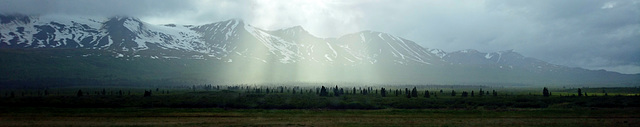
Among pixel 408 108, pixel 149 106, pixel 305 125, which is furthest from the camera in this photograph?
pixel 149 106

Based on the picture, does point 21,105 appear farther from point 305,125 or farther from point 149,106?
point 305,125

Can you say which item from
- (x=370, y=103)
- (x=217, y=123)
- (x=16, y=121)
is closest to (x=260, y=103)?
(x=370, y=103)

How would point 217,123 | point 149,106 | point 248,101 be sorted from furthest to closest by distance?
point 248,101 → point 149,106 → point 217,123

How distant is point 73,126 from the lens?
44594 millimetres

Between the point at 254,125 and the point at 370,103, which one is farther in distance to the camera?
the point at 370,103

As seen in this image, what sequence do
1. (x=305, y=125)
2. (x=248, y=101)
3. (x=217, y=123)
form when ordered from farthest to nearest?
(x=248, y=101)
(x=217, y=123)
(x=305, y=125)

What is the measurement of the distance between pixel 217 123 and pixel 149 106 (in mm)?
36646

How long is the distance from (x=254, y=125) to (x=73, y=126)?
18073 millimetres

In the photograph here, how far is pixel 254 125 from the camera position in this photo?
44.5 m

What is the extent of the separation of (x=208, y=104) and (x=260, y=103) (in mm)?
9479

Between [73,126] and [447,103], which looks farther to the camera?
[447,103]

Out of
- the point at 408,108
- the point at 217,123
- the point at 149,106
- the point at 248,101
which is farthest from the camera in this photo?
the point at 248,101

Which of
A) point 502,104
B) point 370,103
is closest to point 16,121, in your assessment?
point 370,103

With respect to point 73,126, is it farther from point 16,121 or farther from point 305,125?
point 305,125
